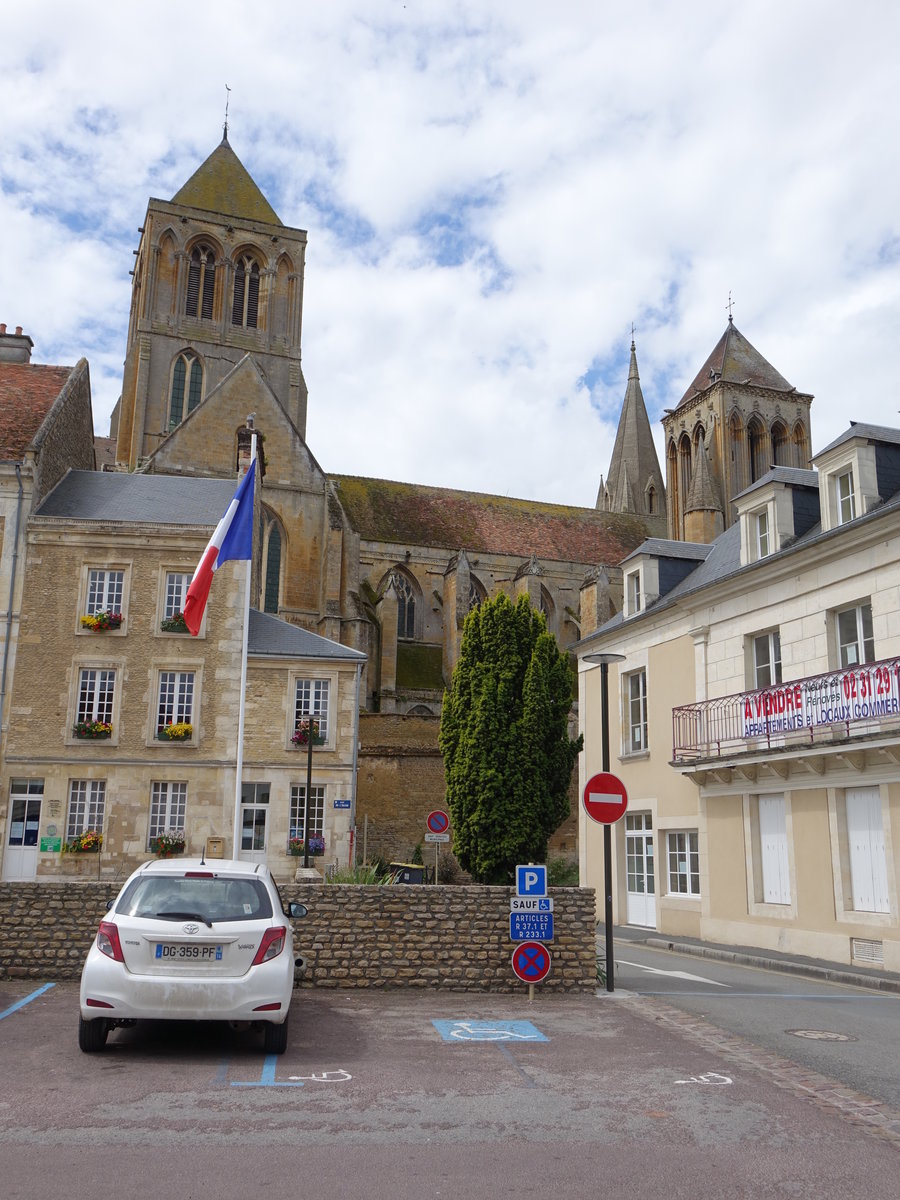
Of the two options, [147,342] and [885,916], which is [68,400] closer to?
[885,916]

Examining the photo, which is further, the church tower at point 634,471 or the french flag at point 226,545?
the church tower at point 634,471

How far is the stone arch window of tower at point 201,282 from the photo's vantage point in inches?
2028

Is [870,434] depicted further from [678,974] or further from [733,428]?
[733,428]

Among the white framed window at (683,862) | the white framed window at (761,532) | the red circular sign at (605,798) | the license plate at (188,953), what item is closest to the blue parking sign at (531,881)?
the red circular sign at (605,798)

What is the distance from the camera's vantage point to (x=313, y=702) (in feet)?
80.9

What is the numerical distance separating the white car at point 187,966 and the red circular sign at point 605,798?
4.48 meters

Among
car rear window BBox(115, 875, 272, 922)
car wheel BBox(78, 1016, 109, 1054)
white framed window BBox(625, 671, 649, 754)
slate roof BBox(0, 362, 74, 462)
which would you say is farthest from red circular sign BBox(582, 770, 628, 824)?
slate roof BBox(0, 362, 74, 462)

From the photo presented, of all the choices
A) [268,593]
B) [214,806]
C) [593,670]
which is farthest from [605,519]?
[214,806]

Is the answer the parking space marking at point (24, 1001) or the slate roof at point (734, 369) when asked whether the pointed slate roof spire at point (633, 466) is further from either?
the parking space marking at point (24, 1001)

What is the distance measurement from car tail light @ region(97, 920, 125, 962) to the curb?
389 inches

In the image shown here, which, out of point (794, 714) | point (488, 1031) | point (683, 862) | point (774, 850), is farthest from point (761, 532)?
point (488, 1031)

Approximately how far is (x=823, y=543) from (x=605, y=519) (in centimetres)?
4067

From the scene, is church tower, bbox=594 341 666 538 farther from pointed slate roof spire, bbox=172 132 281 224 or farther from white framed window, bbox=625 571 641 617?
white framed window, bbox=625 571 641 617

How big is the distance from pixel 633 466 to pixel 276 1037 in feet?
219
